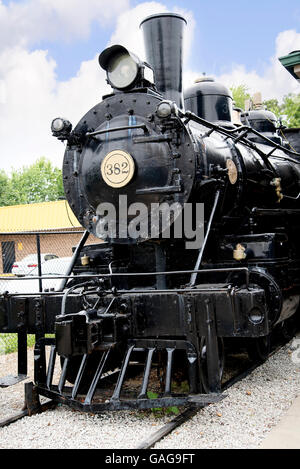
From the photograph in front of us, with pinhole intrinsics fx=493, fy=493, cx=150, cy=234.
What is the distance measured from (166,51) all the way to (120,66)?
2.25 feet

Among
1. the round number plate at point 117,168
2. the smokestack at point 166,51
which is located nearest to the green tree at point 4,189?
the smokestack at point 166,51

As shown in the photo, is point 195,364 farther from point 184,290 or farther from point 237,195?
point 237,195

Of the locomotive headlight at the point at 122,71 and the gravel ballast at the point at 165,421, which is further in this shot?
the locomotive headlight at the point at 122,71

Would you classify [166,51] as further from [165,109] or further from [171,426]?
[171,426]

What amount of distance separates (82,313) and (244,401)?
1.73 meters

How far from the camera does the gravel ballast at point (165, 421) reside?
3.56 m

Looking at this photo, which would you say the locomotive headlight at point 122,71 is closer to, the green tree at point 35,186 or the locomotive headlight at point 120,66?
the locomotive headlight at point 120,66

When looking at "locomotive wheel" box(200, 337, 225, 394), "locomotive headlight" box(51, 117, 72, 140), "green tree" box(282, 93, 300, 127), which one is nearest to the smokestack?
A: "locomotive headlight" box(51, 117, 72, 140)

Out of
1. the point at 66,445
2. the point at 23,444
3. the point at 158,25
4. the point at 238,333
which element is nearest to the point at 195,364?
the point at 238,333

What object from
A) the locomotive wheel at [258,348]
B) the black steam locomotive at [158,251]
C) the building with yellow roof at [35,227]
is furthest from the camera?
the building with yellow roof at [35,227]

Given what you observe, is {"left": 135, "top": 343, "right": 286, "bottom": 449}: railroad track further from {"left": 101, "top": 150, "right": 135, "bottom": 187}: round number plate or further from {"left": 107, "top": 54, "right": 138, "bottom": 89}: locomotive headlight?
{"left": 107, "top": 54, "right": 138, "bottom": 89}: locomotive headlight

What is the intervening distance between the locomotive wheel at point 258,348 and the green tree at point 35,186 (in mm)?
44366

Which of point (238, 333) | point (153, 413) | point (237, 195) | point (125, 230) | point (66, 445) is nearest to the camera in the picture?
point (66, 445)

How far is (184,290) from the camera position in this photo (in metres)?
3.98
